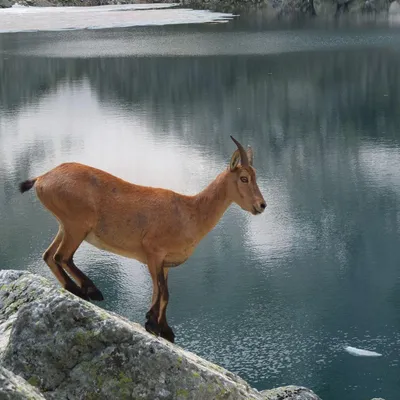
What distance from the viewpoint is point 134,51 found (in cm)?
5706

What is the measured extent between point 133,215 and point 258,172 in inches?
730

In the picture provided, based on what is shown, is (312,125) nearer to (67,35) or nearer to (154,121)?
(154,121)

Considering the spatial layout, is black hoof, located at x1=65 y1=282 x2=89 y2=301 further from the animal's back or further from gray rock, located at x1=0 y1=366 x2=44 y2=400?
gray rock, located at x1=0 y1=366 x2=44 y2=400

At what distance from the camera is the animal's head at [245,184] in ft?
25.7

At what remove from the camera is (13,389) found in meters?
3.88

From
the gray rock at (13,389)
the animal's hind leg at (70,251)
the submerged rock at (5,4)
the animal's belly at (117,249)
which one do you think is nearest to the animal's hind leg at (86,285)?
the animal's hind leg at (70,251)

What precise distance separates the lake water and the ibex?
546cm

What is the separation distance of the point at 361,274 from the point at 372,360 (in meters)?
4.21

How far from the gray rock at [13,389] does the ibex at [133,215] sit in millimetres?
3554

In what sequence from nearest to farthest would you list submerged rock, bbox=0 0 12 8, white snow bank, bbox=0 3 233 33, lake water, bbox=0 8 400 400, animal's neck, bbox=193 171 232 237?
animal's neck, bbox=193 171 232 237
lake water, bbox=0 8 400 400
white snow bank, bbox=0 3 233 33
submerged rock, bbox=0 0 12 8

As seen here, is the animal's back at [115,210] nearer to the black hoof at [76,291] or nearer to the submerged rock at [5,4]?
the black hoof at [76,291]

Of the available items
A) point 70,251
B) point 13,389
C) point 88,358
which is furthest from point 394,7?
point 13,389

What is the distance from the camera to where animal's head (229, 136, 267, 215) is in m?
7.83

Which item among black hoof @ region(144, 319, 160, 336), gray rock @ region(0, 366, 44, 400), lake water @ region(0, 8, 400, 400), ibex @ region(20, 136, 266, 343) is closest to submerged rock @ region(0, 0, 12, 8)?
lake water @ region(0, 8, 400, 400)
